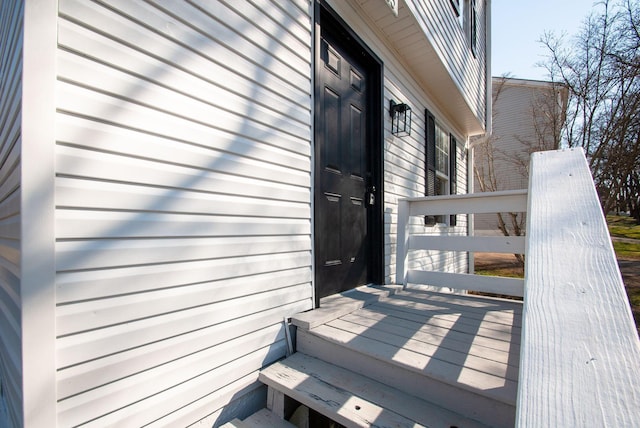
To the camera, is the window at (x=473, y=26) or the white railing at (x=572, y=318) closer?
the white railing at (x=572, y=318)

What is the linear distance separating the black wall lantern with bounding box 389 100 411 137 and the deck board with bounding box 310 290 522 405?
186cm

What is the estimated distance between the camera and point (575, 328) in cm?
61

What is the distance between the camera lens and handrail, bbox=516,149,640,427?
0.49 meters

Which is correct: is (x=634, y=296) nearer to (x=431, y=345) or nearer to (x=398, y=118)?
(x=398, y=118)

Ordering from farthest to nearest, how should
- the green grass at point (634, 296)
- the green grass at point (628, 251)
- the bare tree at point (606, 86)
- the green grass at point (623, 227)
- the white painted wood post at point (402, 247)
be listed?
1. the green grass at point (623, 227)
2. the green grass at point (628, 251)
3. the bare tree at point (606, 86)
4. the green grass at point (634, 296)
5. the white painted wood post at point (402, 247)

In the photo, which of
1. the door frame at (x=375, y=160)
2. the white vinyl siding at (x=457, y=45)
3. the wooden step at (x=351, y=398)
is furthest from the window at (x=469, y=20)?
the wooden step at (x=351, y=398)

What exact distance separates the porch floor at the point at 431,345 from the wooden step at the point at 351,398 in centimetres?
5

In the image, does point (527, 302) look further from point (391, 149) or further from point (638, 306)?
point (638, 306)

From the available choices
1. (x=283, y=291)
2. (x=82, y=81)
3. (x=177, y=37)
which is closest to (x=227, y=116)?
(x=177, y=37)

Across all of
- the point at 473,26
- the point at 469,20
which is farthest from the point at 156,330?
the point at 473,26

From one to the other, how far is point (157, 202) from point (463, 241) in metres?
2.26

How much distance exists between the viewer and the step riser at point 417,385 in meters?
1.09

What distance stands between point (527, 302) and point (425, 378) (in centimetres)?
76

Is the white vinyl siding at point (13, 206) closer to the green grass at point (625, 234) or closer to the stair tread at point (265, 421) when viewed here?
the stair tread at point (265, 421)
